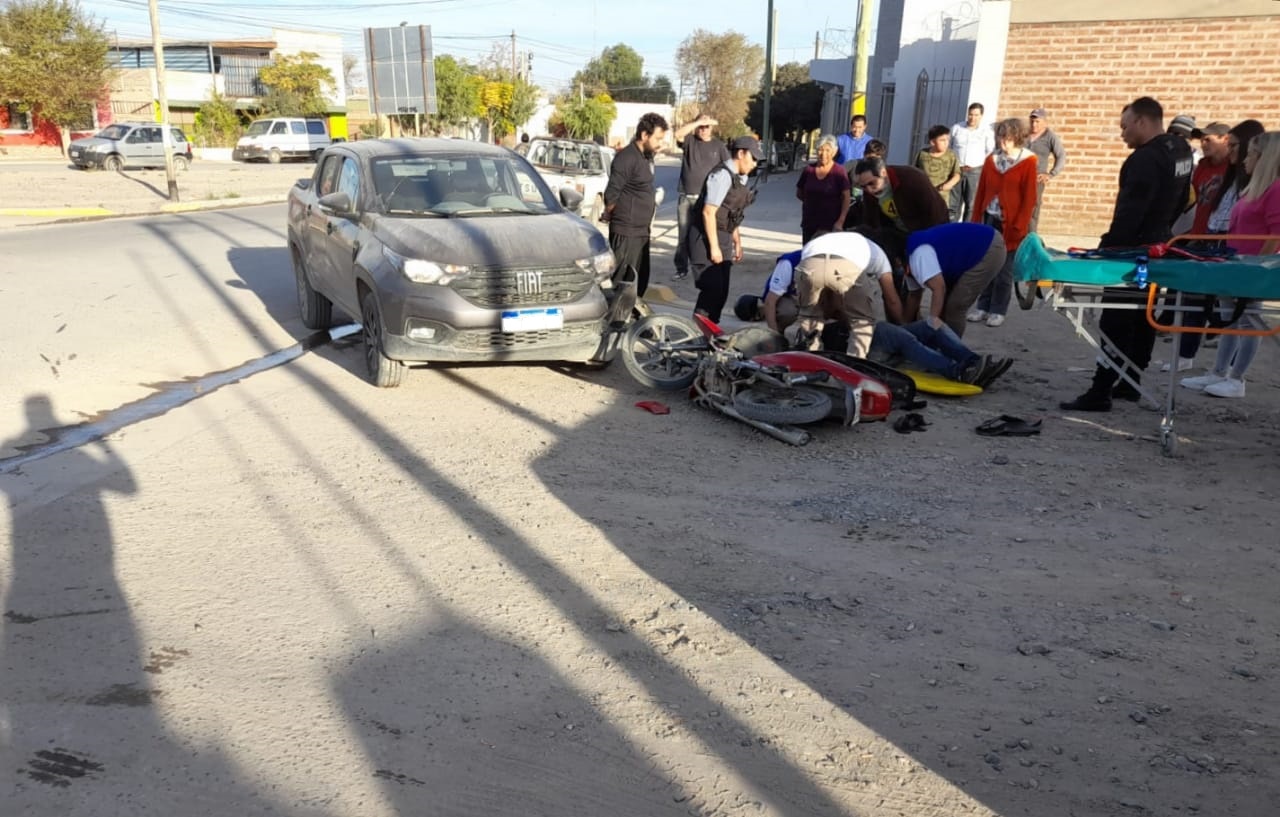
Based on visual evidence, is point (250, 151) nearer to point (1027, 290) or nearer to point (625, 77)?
point (1027, 290)

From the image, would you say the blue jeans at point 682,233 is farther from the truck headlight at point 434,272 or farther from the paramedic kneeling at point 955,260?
the truck headlight at point 434,272

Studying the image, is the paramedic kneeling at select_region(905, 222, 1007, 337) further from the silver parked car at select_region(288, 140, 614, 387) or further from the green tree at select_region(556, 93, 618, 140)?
the green tree at select_region(556, 93, 618, 140)

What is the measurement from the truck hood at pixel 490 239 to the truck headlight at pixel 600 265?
39 millimetres

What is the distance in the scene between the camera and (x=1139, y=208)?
6.54 meters

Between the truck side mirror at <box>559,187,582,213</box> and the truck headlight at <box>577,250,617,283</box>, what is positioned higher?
the truck side mirror at <box>559,187,582,213</box>

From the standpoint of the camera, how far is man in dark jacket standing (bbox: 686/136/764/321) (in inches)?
330

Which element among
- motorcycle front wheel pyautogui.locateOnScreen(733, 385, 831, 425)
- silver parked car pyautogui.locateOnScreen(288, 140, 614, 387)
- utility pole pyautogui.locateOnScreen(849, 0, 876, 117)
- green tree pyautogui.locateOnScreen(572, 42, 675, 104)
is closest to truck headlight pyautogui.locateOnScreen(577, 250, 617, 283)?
silver parked car pyautogui.locateOnScreen(288, 140, 614, 387)

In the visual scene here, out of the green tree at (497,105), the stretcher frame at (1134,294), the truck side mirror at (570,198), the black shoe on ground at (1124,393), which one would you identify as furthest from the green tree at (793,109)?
the stretcher frame at (1134,294)

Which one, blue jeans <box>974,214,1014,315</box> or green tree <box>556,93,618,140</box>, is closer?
blue jeans <box>974,214,1014,315</box>

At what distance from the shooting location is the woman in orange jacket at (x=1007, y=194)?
8.77 m

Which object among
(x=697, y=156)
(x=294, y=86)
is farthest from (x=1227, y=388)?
(x=294, y=86)

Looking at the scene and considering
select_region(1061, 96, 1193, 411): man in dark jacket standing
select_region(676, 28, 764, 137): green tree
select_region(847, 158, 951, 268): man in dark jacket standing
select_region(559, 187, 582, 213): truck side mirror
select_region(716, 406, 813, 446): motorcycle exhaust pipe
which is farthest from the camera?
select_region(676, 28, 764, 137): green tree

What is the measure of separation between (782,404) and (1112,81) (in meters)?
10.9

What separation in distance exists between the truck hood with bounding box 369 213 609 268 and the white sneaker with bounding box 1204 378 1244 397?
445cm
